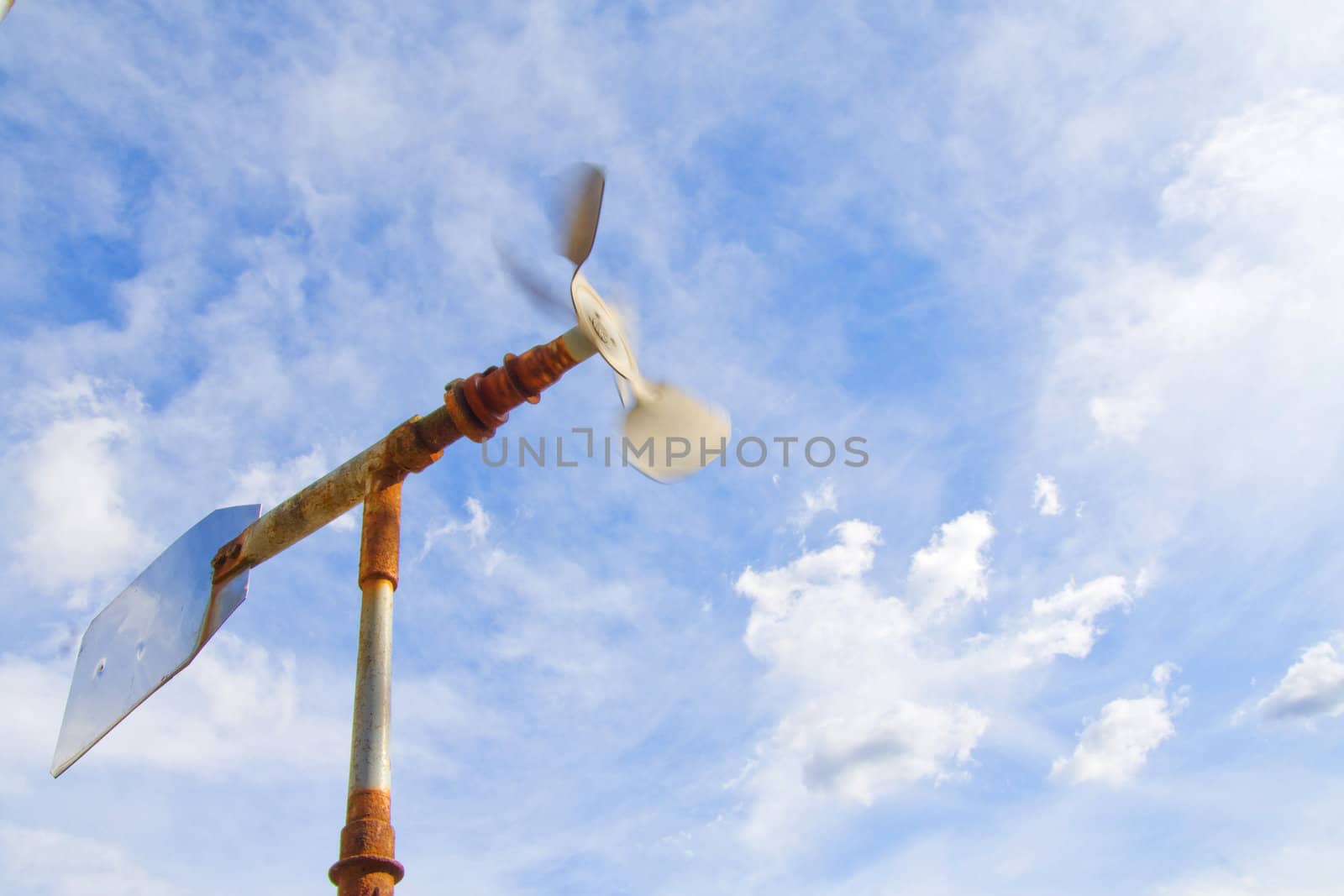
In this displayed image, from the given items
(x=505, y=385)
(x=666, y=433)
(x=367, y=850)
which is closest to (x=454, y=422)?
(x=505, y=385)

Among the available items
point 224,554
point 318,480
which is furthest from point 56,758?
point 318,480

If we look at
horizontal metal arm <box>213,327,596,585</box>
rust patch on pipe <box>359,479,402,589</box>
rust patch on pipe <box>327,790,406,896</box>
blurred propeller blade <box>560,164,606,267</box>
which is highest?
blurred propeller blade <box>560,164,606,267</box>

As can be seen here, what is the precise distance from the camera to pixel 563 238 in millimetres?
6891

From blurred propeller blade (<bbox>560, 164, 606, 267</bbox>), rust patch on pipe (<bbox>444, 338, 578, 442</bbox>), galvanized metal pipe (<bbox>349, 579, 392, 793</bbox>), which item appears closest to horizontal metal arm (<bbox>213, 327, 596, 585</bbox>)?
rust patch on pipe (<bbox>444, 338, 578, 442</bbox>)

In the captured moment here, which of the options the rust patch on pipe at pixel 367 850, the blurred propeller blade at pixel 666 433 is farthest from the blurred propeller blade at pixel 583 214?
the rust patch on pipe at pixel 367 850

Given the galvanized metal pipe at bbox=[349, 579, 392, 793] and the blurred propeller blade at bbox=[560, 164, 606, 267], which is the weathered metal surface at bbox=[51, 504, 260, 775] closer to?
the galvanized metal pipe at bbox=[349, 579, 392, 793]

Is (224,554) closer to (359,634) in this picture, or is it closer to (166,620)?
(166,620)

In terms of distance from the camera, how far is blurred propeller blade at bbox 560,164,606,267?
22.4 feet

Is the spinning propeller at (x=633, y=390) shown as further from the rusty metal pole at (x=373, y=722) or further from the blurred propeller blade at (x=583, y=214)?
the rusty metal pole at (x=373, y=722)

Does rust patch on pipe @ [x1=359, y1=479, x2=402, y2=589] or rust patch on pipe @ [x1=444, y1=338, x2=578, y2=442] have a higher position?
rust patch on pipe @ [x1=444, y1=338, x2=578, y2=442]

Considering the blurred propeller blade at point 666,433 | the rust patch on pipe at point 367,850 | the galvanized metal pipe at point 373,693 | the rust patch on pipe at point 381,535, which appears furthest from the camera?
the blurred propeller blade at point 666,433

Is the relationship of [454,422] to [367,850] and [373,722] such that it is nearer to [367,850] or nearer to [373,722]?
[373,722]

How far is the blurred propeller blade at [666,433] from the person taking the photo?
25.1 feet

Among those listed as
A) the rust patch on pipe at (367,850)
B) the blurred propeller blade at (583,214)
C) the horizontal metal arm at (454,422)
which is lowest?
the rust patch on pipe at (367,850)
